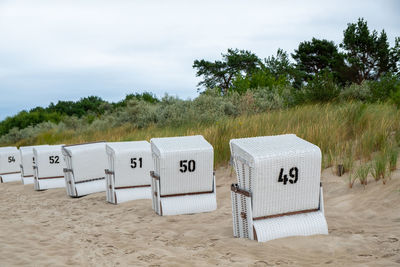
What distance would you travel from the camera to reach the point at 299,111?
1234cm

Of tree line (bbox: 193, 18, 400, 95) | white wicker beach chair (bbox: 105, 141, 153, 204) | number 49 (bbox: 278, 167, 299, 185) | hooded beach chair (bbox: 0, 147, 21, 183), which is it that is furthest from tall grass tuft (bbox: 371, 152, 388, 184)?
tree line (bbox: 193, 18, 400, 95)

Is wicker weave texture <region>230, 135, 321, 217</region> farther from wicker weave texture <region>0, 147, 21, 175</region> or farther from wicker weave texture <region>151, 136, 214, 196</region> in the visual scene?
wicker weave texture <region>0, 147, 21, 175</region>

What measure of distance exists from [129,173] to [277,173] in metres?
4.39

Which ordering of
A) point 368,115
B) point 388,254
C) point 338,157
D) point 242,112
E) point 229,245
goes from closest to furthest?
point 388,254 < point 229,245 < point 338,157 < point 368,115 < point 242,112

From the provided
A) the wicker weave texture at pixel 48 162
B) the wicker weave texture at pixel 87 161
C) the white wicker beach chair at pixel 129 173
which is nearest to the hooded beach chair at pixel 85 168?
the wicker weave texture at pixel 87 161

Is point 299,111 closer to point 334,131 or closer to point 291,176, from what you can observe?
point 334,131

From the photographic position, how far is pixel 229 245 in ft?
16.1

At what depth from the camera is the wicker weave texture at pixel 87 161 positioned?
10.4 meters

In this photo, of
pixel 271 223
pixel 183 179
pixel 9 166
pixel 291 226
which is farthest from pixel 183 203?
pixel 9 166

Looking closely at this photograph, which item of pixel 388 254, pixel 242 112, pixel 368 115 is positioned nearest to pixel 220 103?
pixel 242 112

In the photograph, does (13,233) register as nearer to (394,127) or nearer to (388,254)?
(388,254)

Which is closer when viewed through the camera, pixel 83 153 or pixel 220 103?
pixel 83 153

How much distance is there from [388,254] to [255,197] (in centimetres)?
149

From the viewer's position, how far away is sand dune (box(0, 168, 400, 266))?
4426 millimetres
